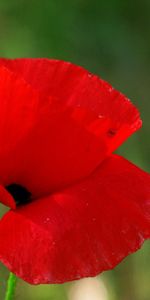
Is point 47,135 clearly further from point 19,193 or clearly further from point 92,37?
point 92,37

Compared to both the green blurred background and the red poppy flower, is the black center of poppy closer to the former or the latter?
the red poppy flower

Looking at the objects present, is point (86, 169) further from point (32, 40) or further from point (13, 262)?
point (32, 40)

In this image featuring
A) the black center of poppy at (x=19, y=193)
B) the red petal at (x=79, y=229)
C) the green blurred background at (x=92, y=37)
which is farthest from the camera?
the green blurred background at (x=92, y=37)

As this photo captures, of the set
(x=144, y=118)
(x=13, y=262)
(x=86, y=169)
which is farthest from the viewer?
(x=144, y=118)

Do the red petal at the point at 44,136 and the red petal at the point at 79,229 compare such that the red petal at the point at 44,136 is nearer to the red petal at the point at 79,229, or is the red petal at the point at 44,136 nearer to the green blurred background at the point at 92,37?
the red petal at the point at 79,229

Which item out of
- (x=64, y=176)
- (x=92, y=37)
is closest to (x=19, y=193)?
(x=64, y=176)

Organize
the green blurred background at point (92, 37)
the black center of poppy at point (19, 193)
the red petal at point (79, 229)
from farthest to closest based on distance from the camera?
the green blurred background at point (92, 37) → the black center of poppy at point (19, 193) → the red petal at point (79, 229)

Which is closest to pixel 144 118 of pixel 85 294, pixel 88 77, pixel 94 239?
pixel 85 294

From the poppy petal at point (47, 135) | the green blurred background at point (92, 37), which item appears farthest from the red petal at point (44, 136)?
the green blurred background at point (92, 37)
